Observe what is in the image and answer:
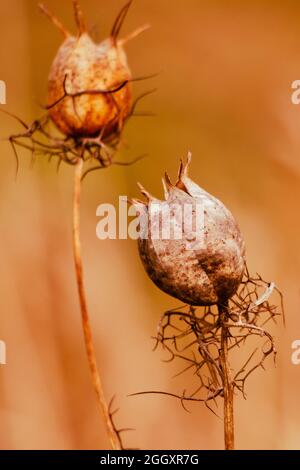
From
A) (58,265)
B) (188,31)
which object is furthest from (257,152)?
(58,265)

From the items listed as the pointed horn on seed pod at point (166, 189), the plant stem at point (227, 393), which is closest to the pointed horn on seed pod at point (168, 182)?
→ the pointed horn on seed pod at point (166, 189)

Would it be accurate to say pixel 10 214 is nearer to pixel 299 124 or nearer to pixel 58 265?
pixel 58 265

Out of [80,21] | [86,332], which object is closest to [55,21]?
[80,21]
